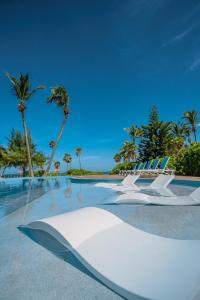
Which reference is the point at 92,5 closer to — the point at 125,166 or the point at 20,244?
the point at 125,166

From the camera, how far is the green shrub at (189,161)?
14.8 metres

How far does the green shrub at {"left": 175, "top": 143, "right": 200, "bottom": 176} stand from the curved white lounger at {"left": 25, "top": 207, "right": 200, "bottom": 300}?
13.5m

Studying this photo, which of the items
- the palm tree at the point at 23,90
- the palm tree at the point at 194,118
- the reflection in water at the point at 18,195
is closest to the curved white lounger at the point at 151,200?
the reflection in water at the point at 18,195

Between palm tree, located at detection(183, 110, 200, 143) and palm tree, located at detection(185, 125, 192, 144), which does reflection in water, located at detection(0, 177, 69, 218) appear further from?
palm tree, located at detection(185, 125, 192, 144)

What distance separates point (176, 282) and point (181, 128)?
128 ft

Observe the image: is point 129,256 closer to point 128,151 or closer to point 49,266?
point 49,266

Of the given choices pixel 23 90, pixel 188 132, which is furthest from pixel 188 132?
pixel 23 90

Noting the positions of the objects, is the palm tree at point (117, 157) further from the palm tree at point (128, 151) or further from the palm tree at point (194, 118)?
the palm tree at point (194, 118)

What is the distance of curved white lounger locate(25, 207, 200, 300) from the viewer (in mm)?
1580

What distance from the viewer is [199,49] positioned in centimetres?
1992

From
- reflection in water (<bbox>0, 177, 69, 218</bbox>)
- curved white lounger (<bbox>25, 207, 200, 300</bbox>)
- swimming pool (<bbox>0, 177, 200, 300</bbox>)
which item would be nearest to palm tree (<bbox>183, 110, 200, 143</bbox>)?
reflection in water (<bbox>0, 177, 69, 218</bbox>)

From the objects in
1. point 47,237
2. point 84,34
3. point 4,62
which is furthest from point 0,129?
point 47,237

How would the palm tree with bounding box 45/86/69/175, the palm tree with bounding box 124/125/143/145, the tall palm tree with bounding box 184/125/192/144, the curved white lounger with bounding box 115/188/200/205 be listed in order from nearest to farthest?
the curved white lounger with bounding box 115/188/200/205
the palm tree with bounding box 45/86/69/175
the tall palm tree with bounding box 184/125/192/144
the palm tree with bounding box 124/125/143/145

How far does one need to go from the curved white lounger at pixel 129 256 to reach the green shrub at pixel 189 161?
44.4 ft
